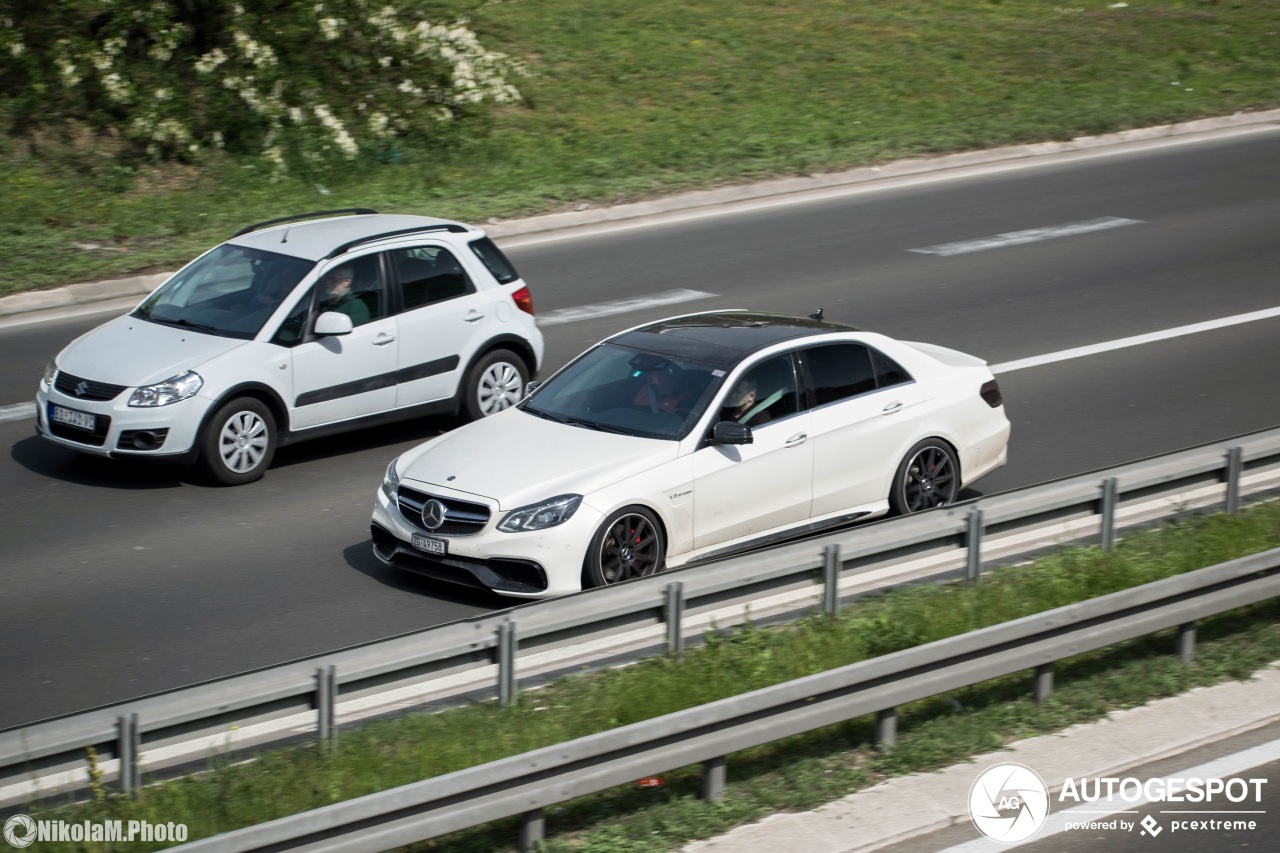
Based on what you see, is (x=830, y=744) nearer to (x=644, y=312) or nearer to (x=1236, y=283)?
(x=644, y=312)

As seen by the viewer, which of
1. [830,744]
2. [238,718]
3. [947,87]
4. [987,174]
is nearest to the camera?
[238,718]

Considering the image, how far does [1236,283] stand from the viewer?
17438 mm

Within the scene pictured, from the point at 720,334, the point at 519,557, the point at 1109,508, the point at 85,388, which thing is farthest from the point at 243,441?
the point at 1109,508

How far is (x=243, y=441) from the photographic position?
448 inches

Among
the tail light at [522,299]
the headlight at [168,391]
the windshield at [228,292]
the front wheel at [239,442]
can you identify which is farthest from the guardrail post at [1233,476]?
the headlight at [168,391]

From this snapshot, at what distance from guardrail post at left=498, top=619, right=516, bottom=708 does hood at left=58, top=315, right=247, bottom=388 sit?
5390mm

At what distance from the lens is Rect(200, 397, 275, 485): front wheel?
36.6ft

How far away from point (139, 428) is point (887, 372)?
5355 mm

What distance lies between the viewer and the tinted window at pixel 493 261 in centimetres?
1305

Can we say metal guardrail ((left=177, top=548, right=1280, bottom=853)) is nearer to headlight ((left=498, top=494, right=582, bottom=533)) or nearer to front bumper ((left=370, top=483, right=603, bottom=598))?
front bumper ((left=370, top=483, right=603, bottom=598))

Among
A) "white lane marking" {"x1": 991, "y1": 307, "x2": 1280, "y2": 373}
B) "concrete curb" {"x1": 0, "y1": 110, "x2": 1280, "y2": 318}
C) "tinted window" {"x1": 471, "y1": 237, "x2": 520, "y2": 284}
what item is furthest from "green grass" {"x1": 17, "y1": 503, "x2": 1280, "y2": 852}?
"concrete curb" {"x1": 0, "y1": 110, "x2": 1280, "y2": 318}

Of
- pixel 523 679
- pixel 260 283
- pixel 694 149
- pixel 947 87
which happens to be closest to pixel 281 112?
pixel 694 149

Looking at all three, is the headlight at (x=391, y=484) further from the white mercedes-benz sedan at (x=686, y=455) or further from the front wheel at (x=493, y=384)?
the front wheel at (x=493, y=384)

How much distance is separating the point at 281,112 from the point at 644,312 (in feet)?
27.1
